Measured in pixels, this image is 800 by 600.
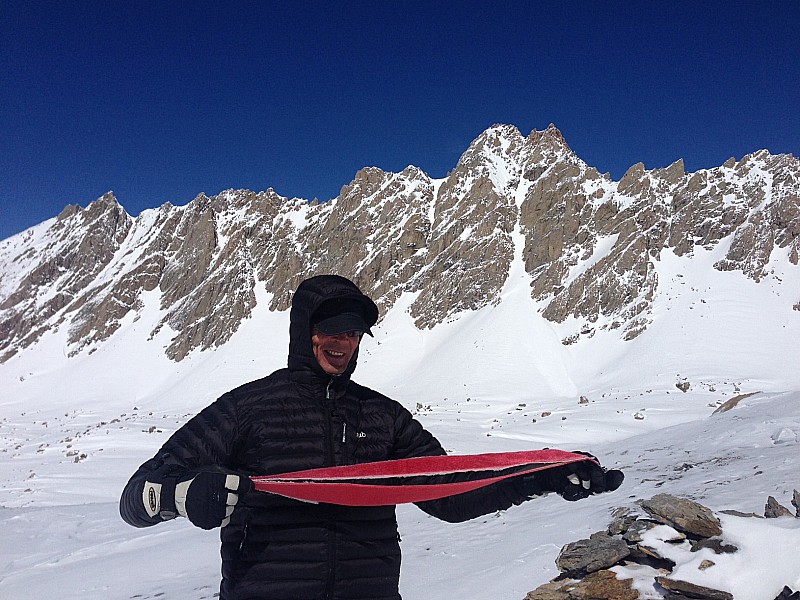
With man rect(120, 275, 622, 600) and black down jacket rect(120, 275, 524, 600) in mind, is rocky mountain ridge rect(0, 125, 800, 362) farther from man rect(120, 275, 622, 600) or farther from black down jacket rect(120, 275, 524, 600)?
black down jacket rect(120, 275, 524, 600)

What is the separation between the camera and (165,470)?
233 cm

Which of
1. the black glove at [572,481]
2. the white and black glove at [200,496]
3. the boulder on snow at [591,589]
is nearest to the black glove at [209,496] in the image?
the white and black glove at [200,496]

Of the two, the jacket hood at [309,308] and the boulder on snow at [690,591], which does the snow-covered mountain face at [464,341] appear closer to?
the boulder on snow at [690,591]

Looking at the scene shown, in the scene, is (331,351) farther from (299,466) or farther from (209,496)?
(209,496)

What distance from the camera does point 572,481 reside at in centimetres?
297

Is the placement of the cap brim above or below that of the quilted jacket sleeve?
above

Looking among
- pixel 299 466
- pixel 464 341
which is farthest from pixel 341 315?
pixel 464 341

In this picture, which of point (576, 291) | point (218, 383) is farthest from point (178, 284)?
→ point (576, 291)

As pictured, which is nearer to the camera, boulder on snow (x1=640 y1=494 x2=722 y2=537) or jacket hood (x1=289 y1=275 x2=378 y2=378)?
jacket hood (x1=289 y1=275 x2=378 y2=378)

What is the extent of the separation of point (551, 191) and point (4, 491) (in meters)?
61.3

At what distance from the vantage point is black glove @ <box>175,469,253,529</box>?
2.21m

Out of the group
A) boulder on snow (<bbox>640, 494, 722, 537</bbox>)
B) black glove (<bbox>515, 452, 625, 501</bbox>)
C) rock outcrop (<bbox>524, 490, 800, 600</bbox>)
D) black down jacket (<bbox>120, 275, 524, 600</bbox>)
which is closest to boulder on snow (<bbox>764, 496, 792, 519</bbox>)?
rock outcrop (<bbox>524, 490, 800, 600</bbox>)

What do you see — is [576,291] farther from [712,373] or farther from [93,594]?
[93,594]

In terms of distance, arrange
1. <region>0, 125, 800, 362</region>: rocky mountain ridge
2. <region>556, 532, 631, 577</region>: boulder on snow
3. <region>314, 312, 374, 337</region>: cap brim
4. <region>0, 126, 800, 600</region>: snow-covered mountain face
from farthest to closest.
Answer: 1. <region>0, 125, 800, 362</region>: rocky mountain ridge
2. <region>0, 126, 800, 600</region>: snow-covered mountain face
3. <region>556, 532, 631, 577</region>: boulder on snow
4. <region>314, 312, 374, 337</region>: cap brim
